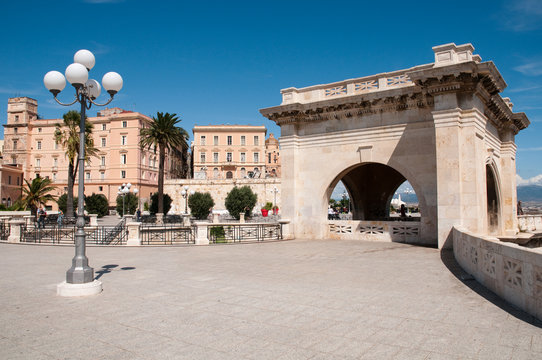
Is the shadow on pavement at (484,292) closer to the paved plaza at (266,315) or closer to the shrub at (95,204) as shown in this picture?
the paved plaza at (266,315)

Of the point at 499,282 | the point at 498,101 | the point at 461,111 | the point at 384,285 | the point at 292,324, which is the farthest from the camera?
the point at 498,101

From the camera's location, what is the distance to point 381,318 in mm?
5633

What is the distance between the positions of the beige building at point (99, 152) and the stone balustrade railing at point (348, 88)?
4969 cm

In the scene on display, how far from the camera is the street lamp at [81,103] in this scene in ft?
23.9

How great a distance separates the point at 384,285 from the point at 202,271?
450cm

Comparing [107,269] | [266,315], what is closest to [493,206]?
[266,315]

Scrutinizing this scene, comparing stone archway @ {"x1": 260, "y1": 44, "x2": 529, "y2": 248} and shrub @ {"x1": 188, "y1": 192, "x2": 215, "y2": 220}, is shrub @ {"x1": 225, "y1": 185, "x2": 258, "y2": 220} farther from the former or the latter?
stone archway @ {"x1": 260, "y1": 44, "x2": 529, "y2": 248}

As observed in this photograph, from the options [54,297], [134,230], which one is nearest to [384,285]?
[54,297]

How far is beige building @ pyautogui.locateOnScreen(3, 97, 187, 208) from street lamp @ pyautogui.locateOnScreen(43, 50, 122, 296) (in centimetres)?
5774

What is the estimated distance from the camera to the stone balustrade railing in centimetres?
1633

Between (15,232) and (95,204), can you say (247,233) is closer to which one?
(15,232)

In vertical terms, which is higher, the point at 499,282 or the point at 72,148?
the point at 72,148

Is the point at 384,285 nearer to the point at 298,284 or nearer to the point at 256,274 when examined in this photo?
the point at 298,284

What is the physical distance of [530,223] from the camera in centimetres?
2461
